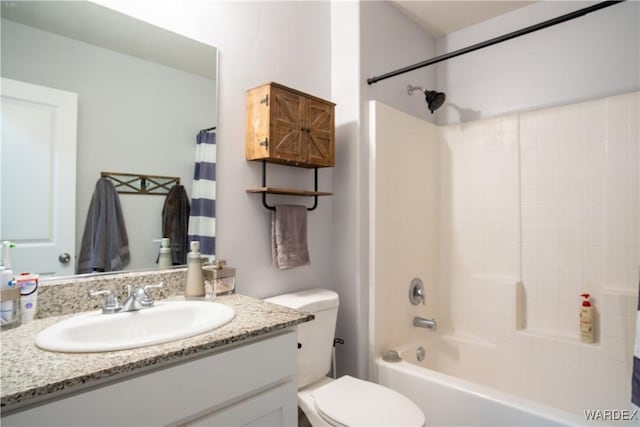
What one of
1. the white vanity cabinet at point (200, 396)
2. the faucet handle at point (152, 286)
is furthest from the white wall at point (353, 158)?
the faucet handle at point (152, 286)

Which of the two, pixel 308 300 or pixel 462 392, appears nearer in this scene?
pixel 462 392

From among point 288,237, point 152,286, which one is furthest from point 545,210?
point 152,286

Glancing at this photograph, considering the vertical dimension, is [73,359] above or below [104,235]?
below

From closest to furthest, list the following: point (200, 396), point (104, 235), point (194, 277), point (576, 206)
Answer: point (200, 396)
point (104, 235)
point (194, 277)
point (576, 206)

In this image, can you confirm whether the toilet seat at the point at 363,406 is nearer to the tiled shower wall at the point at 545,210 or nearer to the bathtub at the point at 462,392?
the bathtub at the point at 462,392

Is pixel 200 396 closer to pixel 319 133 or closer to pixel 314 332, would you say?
pixel 314 332

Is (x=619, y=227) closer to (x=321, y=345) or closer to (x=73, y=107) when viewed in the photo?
(x=321, y=345)

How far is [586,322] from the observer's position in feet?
6.31

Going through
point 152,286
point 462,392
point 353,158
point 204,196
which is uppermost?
point 353,158

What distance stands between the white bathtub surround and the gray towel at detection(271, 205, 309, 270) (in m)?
0.43

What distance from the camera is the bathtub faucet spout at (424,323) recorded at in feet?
7.02

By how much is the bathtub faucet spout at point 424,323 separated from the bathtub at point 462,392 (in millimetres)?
115

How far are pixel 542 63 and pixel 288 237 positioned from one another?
191 centimetres

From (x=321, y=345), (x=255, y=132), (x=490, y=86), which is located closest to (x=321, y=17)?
(x=255, y=132)
